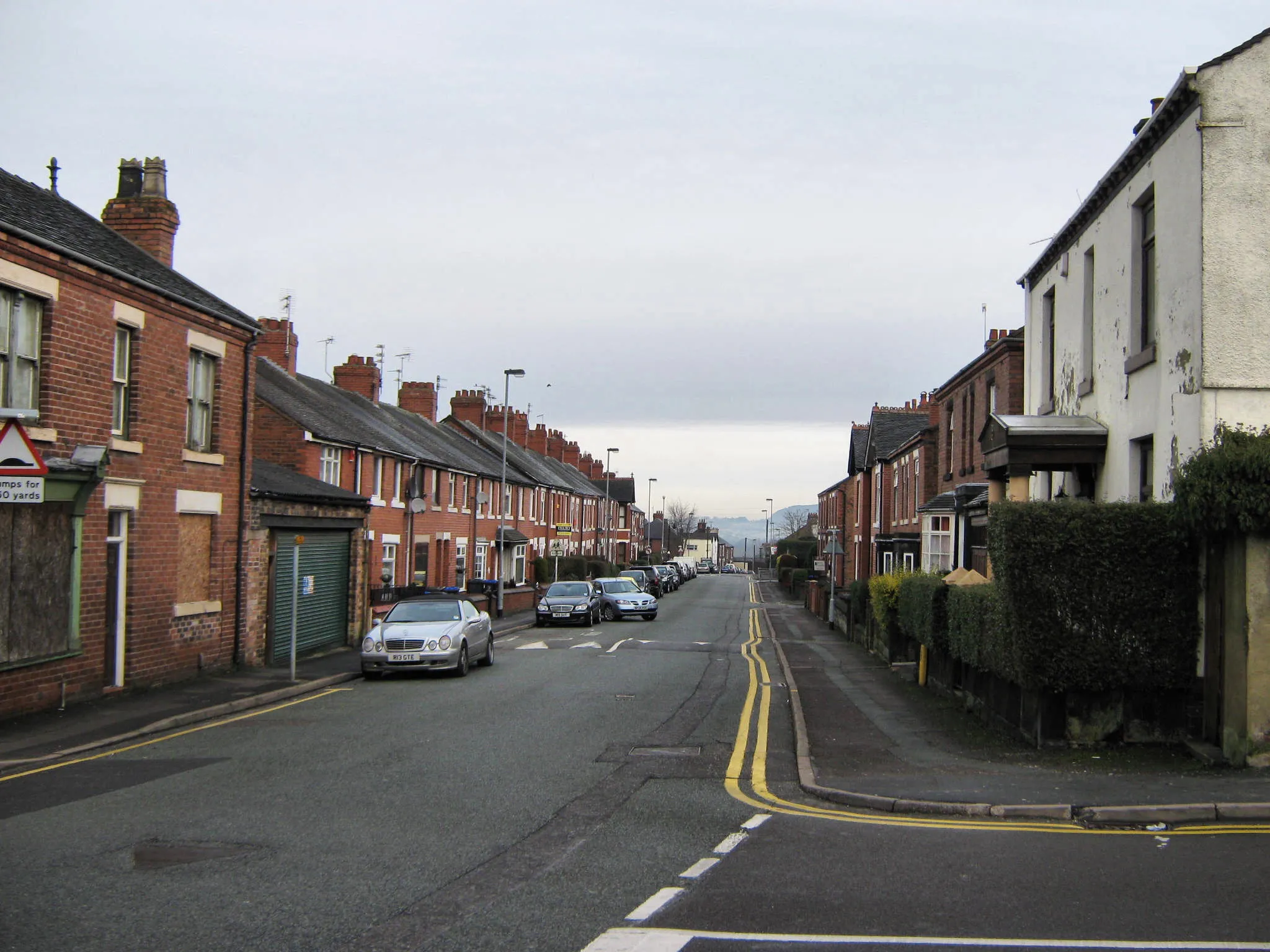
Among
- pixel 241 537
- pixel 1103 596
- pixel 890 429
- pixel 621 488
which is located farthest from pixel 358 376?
pixel 621 488

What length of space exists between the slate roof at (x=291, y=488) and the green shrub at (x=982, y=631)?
13.2m

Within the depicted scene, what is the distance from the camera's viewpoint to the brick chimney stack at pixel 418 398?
54250 millimetres

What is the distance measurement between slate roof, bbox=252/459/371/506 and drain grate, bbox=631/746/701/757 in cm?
1162

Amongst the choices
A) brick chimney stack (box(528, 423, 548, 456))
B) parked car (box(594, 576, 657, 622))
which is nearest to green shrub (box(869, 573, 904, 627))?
parked car (box(594, 576, 657, 622))

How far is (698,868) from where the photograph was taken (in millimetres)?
7629

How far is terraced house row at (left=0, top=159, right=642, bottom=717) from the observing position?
1478 cm

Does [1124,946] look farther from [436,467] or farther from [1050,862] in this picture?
[436,467]

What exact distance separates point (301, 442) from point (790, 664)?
1442 cm

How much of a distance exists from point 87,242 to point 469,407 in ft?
165

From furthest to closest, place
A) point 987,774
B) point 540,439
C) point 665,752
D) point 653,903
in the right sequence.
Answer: point 540,439, point 665,752, point 987,774, point 653,903

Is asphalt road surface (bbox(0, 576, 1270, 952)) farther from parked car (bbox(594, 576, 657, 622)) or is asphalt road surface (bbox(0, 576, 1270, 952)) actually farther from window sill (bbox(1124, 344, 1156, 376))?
parked car (bbox(594, 576, 657, 622))

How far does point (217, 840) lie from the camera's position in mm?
8336

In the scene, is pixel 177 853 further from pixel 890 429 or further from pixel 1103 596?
pixel 890 429

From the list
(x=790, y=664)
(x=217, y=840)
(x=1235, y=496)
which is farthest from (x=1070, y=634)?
(x=790, y=664)
